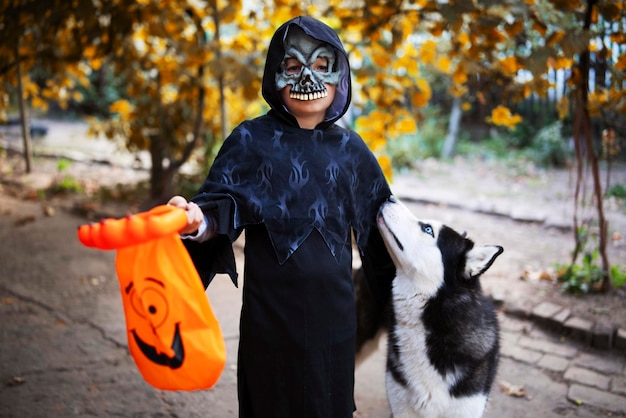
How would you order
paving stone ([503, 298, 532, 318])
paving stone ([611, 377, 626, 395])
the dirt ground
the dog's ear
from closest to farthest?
1. the dog's ear
2. paving stone ([611, 377, 626, 395])
3. paving stone ([503, 298, 532, 318])
4. the dirt ground

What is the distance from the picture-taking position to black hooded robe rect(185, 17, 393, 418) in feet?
6.38

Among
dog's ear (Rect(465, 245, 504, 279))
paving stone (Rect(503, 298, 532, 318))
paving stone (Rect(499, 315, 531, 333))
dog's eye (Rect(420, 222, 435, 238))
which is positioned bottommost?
paving stone (Rect(499, 315, 531, 333))

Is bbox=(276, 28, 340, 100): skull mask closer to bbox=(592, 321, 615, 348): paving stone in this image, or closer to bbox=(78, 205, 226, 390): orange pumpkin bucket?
bbox=(78, 205, 226, 390): orange pumpkin bucket

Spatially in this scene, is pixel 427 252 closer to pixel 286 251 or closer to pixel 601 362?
pixel 286 251

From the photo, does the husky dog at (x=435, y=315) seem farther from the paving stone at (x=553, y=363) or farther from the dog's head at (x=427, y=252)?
the paving stone at (x=553, y=363)

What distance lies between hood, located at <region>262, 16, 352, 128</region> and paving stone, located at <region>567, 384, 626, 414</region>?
2.53 m

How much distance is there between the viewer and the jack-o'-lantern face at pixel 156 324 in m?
1.65

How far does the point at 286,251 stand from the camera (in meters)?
1.94

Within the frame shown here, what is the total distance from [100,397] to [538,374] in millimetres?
2823

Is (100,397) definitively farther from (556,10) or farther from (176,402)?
(556,10)

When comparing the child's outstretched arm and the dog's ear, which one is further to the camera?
the dog's ear

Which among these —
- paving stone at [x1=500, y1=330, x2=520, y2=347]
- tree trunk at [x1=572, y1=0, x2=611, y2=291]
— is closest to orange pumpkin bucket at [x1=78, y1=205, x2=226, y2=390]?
paving stone at [x1=500, y1=330, x2=520, y2=347]

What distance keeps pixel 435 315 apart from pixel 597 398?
74.8 inches

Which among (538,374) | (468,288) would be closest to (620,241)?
(538,374)
